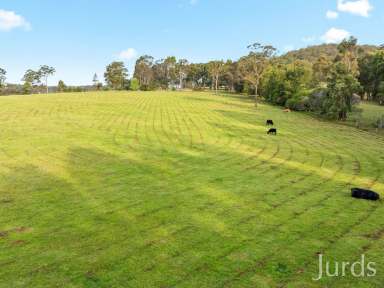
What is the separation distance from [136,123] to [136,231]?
3718 cm

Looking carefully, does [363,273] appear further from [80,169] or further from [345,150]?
[345,150]

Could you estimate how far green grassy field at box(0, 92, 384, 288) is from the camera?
12.1 m

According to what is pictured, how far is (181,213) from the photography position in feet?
57.2

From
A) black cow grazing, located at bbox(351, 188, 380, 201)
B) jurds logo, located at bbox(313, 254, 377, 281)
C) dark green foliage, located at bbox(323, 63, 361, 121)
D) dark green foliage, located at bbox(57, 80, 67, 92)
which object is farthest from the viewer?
dark green foliage, located at bbox(57, 80, 67, 92)

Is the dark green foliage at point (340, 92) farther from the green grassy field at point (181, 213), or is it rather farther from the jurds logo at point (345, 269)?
the jurds logo at point (345, 269)

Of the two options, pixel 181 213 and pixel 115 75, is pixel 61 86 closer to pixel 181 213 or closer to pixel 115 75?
pixel 115 75

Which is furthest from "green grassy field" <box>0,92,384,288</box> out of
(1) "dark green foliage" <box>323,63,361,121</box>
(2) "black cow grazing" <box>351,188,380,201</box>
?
(1) "dark green foliage" <box>323,63,361,121</box>

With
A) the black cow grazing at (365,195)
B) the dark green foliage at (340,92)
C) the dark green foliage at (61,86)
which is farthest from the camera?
the dark green foliage at (61,86)

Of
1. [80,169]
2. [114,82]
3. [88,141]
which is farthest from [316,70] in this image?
[80,169]

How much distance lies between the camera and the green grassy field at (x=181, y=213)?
476 inches

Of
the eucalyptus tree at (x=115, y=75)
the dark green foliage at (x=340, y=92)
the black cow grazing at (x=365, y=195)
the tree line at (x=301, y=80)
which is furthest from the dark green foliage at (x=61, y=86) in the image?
the black cow grazing at (x=365, y=195)

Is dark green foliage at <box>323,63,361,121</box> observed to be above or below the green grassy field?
above

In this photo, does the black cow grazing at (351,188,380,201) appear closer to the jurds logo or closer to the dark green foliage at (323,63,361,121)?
the jurds logo

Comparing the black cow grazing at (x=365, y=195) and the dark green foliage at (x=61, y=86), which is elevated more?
the dark green foliage at (x=61, y=86)
